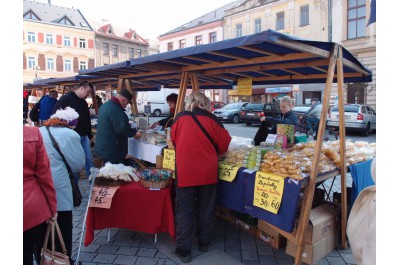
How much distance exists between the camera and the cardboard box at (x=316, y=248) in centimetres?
304

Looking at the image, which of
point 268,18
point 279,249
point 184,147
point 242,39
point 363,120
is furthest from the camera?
point 268,18

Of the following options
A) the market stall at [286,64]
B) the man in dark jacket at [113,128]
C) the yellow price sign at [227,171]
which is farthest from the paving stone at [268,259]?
the man in dark jacket at [113,128]

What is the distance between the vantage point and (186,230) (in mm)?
3270

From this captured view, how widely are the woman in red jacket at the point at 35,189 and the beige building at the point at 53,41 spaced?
3768 centimetres

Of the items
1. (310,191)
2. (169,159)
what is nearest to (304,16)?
(169,159)

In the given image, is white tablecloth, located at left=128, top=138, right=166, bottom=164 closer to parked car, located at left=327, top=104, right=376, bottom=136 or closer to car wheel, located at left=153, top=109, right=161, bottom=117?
parked car, located at left=327, top=104, right=376, bottom=136

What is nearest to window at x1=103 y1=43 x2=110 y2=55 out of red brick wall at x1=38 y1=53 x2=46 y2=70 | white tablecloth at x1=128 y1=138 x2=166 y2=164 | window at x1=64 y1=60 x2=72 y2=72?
window at x1=64 y1=60 x2=72 y2=72

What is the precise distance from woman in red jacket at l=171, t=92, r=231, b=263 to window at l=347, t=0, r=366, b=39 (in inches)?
881

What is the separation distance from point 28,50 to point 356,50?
3367cm

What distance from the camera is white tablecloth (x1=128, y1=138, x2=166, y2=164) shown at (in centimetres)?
472

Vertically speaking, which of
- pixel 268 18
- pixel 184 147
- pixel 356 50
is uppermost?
pixel 268 18

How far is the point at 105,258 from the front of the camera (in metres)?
3.32

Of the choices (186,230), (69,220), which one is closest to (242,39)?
(186,230)

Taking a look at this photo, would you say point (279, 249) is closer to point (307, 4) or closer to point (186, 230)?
point (186, 230)
